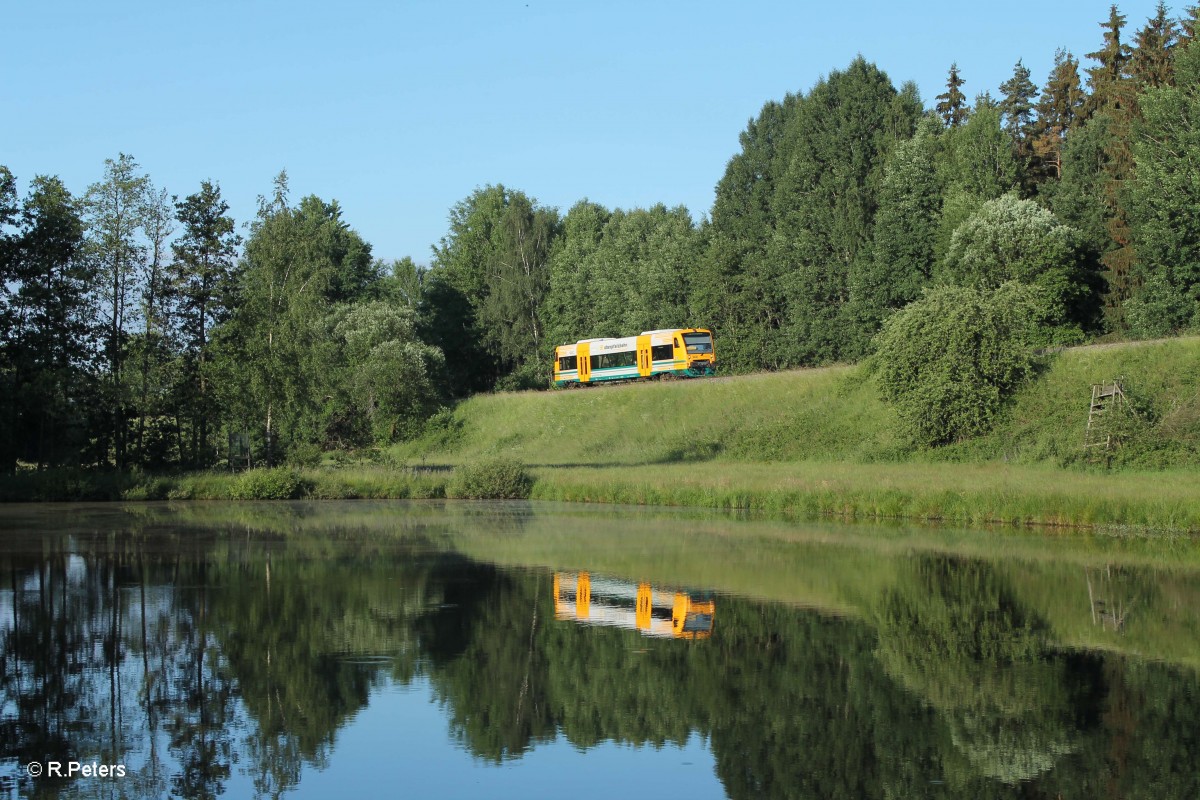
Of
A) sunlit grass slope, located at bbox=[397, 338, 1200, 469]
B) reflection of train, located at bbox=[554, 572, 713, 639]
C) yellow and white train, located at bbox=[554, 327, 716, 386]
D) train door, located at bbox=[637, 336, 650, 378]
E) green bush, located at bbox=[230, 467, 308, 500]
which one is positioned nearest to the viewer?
reflection of train, located at bbox=[554, 572, 713, 639]

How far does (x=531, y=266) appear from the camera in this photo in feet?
321

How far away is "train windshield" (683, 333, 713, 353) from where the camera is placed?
70.9 metres

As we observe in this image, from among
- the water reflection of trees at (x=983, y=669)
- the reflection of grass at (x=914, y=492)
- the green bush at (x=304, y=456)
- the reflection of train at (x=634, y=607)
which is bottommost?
the water reflection of trees at (x=983, y=669)

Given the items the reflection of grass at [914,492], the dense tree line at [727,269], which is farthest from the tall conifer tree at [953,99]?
the reflection of grass at [914,492]

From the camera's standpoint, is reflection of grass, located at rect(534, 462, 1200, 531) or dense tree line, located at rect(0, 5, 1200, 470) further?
dense tree line, located at rect(0, 5, 1200, 470)

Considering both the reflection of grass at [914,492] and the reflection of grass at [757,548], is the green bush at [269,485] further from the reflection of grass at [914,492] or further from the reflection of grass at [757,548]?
the reflection of grass at [914,492]

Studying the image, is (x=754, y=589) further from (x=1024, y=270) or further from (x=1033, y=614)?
(x=1024, y=270)

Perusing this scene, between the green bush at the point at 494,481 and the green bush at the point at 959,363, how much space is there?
16073 mm

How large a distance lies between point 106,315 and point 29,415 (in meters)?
5.49

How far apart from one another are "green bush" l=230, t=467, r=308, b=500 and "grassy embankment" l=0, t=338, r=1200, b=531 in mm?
74

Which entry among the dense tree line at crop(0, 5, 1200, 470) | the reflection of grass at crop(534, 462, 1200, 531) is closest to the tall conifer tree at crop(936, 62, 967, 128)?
the dense tree line at crop(0, 5, 1200, 470)

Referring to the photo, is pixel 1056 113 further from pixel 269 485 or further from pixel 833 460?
pixel 269 485

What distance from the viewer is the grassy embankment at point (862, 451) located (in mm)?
34219

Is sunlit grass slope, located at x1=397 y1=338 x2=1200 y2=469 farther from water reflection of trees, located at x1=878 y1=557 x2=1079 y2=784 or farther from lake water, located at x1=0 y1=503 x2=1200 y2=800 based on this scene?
water reflection of trees, located at x1=878 y1=557 x2=1079 y2=784
